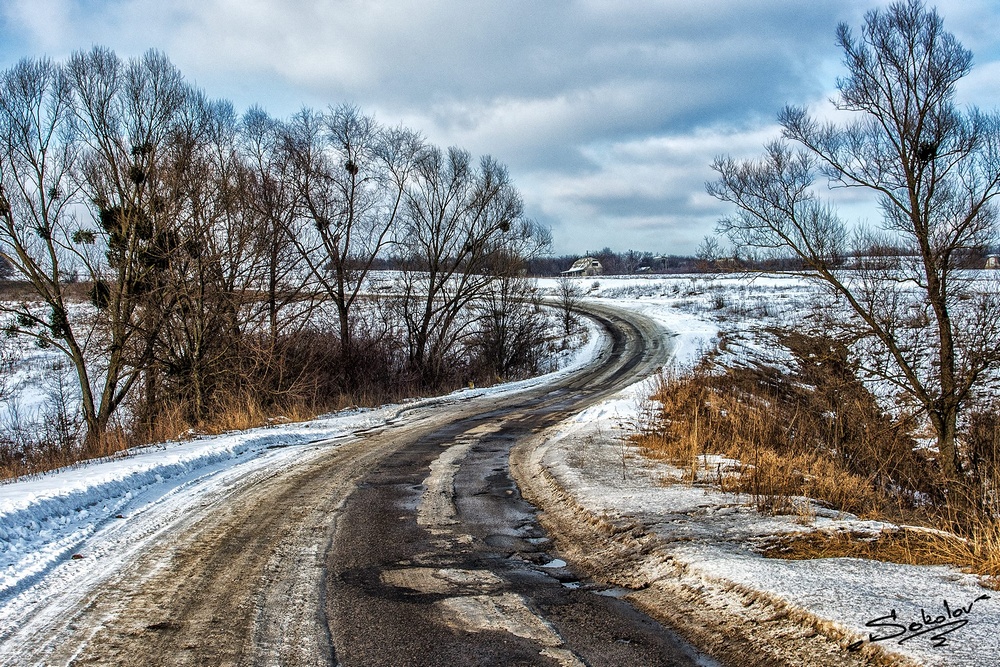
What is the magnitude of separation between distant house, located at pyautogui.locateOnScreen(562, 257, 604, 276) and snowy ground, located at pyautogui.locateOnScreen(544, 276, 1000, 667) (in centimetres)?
9685

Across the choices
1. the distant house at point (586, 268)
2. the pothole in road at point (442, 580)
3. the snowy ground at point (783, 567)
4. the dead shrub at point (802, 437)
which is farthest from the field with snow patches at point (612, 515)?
the distant house at point (586, 268)

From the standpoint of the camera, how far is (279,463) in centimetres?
855

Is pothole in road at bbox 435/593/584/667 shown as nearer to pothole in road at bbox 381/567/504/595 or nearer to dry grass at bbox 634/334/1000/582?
pothole in road at bbox 381/567/504/595

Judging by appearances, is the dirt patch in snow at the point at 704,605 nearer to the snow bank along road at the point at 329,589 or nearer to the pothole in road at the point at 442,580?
the snow bank along road at the point at 329,589

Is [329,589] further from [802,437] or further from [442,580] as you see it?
[802,437]

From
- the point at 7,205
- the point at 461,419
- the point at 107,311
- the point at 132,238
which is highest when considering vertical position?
the point at 7,205

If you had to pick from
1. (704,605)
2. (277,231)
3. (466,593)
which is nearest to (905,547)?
(704,605)

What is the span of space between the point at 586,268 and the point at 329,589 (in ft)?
351

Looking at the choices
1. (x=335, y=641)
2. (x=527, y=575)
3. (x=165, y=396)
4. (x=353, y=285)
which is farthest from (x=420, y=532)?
(x=353, y=285)

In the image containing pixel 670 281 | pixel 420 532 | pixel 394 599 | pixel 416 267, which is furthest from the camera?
pixel 670 281

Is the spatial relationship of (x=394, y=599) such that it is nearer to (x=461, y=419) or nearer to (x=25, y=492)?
(x=25, y=492)

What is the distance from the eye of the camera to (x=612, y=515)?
17.1 ft

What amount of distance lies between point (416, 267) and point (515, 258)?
4.97 m

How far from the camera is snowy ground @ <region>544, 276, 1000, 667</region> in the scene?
107 inches
